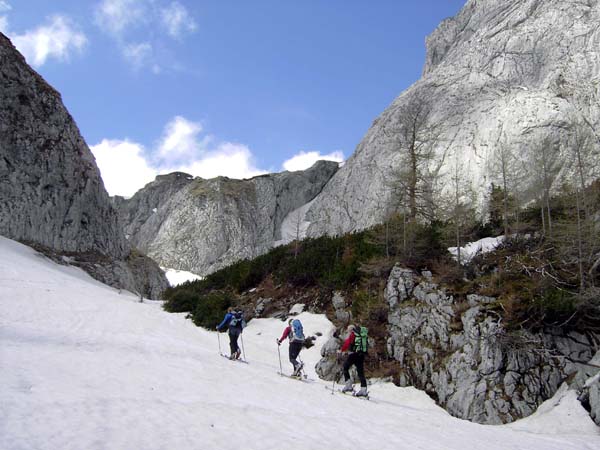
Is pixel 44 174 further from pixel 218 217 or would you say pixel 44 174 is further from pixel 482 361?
pixel 218 217

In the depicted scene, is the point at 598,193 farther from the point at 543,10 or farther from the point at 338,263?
the point at 543,10

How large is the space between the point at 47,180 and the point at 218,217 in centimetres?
4289

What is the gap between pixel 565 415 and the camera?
964 centimetres

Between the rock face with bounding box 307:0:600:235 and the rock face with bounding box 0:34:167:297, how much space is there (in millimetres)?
24714

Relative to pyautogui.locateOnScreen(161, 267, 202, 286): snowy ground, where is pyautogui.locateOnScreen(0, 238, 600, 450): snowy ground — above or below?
below

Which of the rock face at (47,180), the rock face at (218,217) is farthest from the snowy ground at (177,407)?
the rock face at (218,217)

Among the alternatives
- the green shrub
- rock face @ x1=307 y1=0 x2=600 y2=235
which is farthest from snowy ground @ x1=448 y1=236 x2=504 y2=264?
rock face @ x1=307 y1=0 x2=600 y2=235

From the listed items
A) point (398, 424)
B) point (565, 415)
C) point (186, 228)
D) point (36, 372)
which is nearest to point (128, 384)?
point (36, 372)

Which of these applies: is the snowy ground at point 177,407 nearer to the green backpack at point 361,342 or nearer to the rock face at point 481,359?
the rock face at point 481,359

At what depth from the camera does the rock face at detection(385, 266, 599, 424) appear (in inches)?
437

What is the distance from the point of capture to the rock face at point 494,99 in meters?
42.7

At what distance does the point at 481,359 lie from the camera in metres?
12.0

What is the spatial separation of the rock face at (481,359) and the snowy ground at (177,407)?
548 mm

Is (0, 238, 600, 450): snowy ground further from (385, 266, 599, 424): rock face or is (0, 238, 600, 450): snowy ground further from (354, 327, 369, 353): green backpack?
(354, 327, 369, 353): green backpack
